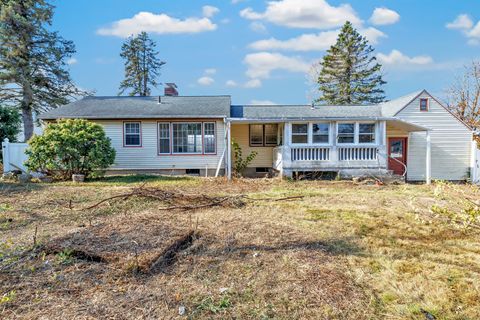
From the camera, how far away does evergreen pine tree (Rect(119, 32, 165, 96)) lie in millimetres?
30562

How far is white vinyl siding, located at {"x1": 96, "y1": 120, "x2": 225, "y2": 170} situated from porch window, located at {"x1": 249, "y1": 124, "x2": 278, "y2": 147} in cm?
170

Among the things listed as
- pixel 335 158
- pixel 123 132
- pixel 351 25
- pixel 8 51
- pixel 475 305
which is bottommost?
pixel 475 305

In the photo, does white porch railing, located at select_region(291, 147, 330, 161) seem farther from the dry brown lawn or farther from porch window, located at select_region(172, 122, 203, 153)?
the dry brown lawn

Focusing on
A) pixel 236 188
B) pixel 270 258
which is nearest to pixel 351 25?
pixel 236 188

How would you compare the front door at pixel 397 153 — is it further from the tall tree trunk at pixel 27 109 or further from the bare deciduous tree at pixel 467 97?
the tall tree trunk at pixel 27 109

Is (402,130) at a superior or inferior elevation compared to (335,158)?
superior

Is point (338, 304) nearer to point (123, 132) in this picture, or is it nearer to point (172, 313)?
point (172, 313)

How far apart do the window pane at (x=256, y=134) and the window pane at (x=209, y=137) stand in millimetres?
2033

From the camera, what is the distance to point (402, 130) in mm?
13938

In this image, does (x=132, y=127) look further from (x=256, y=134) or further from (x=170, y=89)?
(x=256, y=134)

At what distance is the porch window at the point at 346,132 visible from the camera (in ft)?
41.1

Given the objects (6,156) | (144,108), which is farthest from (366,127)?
(6,156)

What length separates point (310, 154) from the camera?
12367mm

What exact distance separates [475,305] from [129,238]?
4.44 metres
